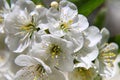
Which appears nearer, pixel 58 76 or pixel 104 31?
pixel 58 76

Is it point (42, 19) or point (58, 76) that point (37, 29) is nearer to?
point (42, 19)

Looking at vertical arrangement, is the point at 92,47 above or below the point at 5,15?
below

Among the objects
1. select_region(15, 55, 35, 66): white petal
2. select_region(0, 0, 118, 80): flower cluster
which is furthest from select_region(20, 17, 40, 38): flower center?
select_region(15, 55, 35, 66): white petal

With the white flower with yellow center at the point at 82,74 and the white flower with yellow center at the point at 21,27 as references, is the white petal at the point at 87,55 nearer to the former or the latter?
the white flower with yellow center at the point at 82,74

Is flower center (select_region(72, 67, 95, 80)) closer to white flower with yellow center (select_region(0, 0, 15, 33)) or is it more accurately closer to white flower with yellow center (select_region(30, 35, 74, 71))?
white flower with yellow center (select_region(30, 35, 74, 71))

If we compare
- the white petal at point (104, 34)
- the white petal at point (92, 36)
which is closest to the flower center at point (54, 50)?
the white petal at point (92, 36)

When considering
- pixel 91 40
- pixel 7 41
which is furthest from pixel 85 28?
pixel 7 41
